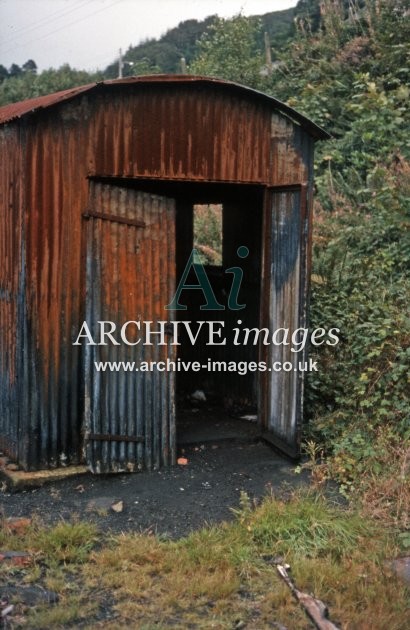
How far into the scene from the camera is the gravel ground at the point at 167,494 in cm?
567

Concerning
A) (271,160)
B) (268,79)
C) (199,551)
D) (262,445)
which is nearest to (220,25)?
(268,79)

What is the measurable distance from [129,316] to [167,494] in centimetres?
166

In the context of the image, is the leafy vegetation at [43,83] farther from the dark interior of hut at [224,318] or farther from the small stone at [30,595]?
the small stone at [30,595]

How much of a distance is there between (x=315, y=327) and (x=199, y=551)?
3.69 m

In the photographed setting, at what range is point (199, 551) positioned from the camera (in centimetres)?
499

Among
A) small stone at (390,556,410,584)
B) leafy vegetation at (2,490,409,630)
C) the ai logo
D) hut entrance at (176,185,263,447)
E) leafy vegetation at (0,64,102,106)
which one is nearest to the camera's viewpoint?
leafy vegetation at (2,490,409,630)

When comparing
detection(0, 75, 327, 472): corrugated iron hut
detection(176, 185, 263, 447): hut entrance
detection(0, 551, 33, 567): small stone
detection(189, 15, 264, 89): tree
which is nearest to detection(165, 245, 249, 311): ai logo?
detection(176, 185, 263, 447): hut entrance

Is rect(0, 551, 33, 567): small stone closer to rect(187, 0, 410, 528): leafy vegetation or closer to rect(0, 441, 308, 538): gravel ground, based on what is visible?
rect(0, 441, 308, 538): gravel ground

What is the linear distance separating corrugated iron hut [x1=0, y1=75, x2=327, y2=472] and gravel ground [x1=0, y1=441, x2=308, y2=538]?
0.78 feet

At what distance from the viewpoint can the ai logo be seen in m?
9.12

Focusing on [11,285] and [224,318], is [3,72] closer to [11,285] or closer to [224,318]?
[224,318]

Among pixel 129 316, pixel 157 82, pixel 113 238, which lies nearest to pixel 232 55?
pixel 157 82

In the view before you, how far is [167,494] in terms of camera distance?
244 inches

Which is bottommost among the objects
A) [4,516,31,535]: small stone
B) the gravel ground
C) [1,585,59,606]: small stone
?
[1,585,59,606]: small stone
